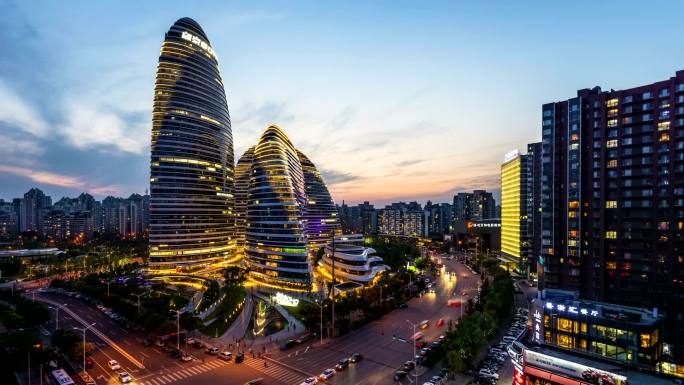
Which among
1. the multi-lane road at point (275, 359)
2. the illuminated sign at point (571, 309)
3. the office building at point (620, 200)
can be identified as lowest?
the multi-lane road at point (275, 359)

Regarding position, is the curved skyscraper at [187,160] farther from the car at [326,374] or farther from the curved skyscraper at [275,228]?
the car at [326,374]

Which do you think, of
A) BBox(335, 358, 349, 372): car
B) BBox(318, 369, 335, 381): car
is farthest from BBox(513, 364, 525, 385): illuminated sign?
BBox(318, 369, 335, 381): car

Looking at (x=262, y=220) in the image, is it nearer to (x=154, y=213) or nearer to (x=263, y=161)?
(x=263, y=161)

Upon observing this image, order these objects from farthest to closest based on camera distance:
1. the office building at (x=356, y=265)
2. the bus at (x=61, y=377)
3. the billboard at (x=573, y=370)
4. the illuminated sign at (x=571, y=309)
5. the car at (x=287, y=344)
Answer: the office building at (x=356, y=265)
the car at (x=287, y=344)
the bus at (x=61, y=377)
the illuminated sign at (x=571, y=309)
the billboard at (x=573, y=370)

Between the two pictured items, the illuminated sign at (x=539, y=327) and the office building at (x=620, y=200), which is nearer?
the illuminated sign at (x=539, y=327)

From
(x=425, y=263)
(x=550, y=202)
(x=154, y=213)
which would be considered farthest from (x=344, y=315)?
(x=154, y=213)

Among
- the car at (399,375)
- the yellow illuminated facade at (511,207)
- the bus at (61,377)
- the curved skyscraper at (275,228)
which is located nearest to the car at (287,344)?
the car at (399,375)

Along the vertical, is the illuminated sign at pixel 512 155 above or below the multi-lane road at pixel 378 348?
above

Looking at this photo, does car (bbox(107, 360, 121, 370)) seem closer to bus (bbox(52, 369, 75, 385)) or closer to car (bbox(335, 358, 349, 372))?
bus (bbox(52, 369, 75, 385))

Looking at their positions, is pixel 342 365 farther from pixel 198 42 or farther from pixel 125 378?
pixel 198 42
